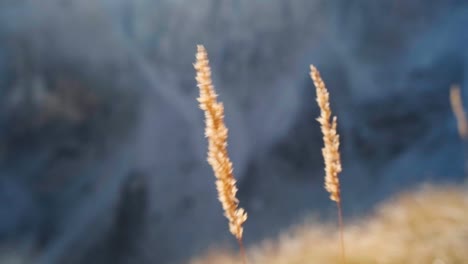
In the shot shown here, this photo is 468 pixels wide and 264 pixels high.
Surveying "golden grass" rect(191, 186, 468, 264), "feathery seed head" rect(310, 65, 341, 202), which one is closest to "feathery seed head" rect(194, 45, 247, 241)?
"feathery seed head" rect(310, 65, 341, 202)

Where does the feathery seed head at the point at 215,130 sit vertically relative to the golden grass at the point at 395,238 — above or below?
below

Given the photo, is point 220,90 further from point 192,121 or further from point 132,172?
point 132,172

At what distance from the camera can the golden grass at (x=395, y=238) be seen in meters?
1.71

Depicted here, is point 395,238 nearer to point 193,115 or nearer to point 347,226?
point 347,226

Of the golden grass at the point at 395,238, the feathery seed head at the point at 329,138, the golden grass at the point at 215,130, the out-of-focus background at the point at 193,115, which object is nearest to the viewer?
the golden grass at the point at 215,130

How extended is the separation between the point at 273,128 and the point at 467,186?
3.96 ft

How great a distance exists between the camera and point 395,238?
2.01 meters

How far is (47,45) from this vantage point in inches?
116

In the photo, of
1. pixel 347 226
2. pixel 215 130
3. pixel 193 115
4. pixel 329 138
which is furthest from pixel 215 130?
pixel 193 115

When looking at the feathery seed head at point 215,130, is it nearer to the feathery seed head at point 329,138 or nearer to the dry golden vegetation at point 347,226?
the dry golden vegetation at point 347,226

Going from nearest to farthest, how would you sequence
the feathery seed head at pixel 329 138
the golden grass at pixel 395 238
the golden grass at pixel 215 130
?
the golden grass at pixel 215 130 → the feathery seed head at pixel 329 138 → the golden grass at pixel 395 238

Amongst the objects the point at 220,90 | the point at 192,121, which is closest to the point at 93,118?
the point at 192,121

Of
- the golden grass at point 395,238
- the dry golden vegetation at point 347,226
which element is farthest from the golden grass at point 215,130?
the golden grass at point 395,238

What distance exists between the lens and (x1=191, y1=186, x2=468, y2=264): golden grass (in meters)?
1.71
